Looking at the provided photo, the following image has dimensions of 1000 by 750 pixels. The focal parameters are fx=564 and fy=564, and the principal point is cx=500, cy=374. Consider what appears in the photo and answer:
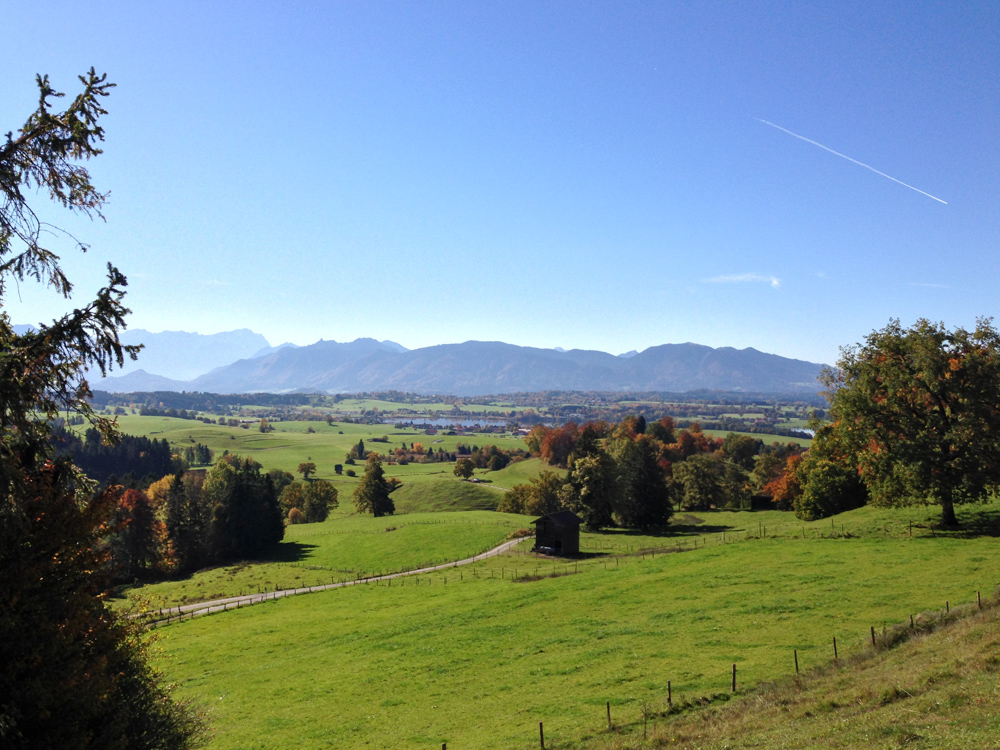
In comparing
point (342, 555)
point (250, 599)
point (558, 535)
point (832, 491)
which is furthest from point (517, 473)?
point (250, 599)

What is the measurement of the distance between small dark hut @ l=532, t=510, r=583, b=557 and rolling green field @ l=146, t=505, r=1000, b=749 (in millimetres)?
10809

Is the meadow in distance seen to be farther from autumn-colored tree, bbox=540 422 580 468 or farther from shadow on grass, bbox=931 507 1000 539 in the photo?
autumn-colored tree, bbox=540 422 580 468

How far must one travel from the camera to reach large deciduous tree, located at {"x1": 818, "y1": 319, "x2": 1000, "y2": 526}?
3778cm

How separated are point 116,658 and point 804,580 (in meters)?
34.1

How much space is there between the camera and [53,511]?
13.1 meters

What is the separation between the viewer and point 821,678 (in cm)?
1973

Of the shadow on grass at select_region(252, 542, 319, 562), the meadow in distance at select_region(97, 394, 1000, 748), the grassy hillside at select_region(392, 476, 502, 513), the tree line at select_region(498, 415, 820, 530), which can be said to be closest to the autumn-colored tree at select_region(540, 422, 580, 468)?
the tree line at select_region(498, 415, 820, 530)

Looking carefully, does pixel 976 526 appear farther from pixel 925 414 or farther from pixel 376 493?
pixel 376 493

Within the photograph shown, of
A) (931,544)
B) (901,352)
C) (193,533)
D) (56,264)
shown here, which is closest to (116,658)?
(56,264)

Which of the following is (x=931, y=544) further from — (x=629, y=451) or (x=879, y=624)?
(x=629, y=451)

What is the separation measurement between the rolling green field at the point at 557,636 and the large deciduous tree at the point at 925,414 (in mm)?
3596

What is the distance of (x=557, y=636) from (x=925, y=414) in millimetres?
31267

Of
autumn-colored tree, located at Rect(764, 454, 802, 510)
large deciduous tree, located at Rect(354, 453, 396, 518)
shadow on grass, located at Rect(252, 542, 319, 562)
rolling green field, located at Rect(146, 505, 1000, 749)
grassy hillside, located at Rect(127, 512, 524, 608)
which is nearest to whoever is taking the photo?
rolling green field, located at Rect(146, 505, 1000, 749)

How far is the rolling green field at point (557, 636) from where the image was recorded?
22.8m
